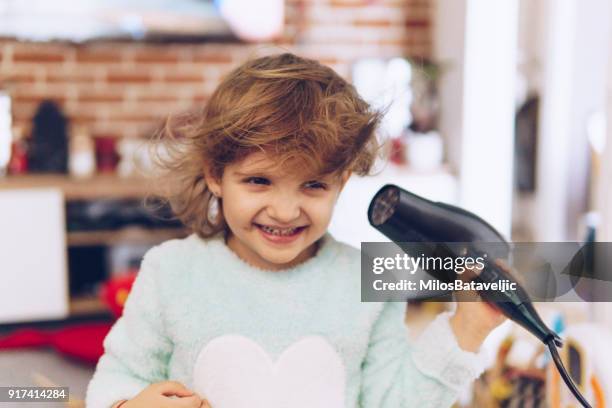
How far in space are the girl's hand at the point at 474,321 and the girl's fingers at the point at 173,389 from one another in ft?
0.94

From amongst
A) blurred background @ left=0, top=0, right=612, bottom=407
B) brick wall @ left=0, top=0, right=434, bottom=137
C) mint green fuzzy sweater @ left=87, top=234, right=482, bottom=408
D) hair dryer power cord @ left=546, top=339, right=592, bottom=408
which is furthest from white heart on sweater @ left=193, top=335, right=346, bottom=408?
brick wall @ left=0, top=0, right=434, bottom=137

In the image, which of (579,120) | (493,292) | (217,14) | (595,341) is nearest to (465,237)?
(493,292)

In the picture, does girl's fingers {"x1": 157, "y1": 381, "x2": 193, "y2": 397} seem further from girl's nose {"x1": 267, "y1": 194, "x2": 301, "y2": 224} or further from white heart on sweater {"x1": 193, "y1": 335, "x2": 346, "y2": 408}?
girl's nose {"x1": 267, "y1": 194, "x2": 301, "y2": 224}

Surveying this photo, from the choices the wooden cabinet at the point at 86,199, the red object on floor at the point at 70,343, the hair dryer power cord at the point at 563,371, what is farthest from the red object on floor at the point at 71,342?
the wooden cabinet at the point at 86,199

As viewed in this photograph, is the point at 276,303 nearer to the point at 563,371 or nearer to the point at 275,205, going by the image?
the point at 275,205

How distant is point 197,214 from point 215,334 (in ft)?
0.55

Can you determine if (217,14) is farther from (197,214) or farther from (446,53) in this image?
(197,214)

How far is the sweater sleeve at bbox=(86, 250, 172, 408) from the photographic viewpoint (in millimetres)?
781

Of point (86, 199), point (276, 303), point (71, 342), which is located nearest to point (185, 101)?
point (86, 199)

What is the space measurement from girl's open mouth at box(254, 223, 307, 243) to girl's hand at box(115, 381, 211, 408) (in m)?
0.18

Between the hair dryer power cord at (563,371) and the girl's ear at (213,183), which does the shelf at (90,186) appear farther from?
the hair dryer power cord at (563,371)

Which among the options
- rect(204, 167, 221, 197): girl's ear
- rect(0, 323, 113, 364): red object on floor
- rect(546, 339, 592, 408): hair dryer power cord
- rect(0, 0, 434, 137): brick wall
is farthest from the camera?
rect(0, 0, 434, 137): brick wall

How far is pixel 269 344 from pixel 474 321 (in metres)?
0.22

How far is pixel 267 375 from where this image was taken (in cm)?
78
